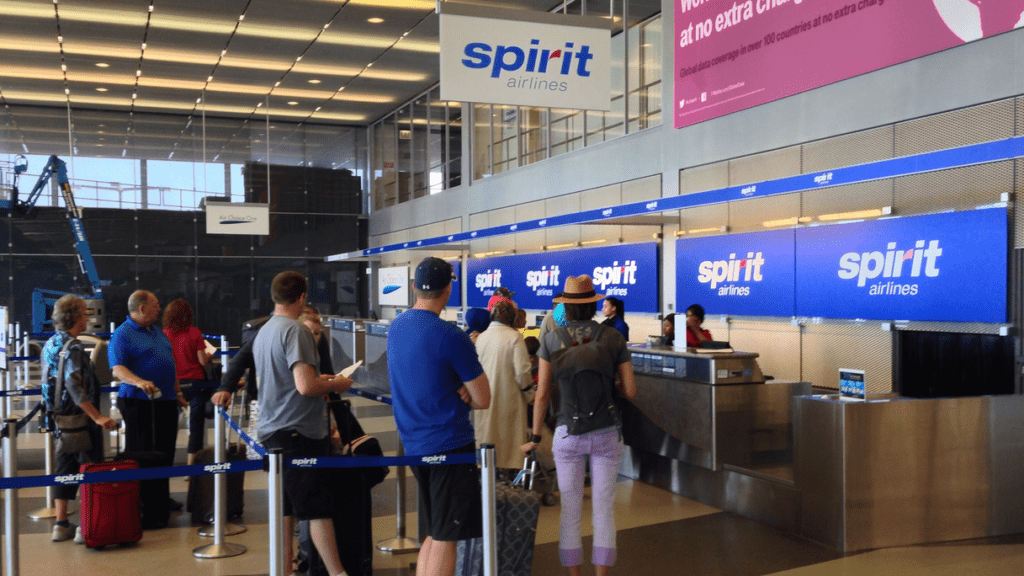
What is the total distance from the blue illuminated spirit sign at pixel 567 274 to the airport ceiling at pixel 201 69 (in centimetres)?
360

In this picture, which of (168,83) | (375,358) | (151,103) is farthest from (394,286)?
(151,103)

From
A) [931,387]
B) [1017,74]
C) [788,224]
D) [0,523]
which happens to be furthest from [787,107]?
[0,523]

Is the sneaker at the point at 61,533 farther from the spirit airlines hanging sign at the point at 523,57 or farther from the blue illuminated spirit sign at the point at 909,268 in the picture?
the blue illuminated spirit sign at the point at 909,268

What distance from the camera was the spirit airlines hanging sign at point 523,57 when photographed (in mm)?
6812

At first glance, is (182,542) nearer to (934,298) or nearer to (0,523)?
(0,523)

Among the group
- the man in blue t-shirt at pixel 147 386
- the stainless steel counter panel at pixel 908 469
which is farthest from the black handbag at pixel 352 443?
the stainless steel counter panel at pixel 908 469

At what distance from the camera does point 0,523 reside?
6.13 metres

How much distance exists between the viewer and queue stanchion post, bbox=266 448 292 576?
10.7 feet

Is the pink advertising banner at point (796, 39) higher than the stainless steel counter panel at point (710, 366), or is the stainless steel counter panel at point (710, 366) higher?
the pink advertising banner at point (796, 39)

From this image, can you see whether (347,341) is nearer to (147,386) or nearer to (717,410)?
(147,386)

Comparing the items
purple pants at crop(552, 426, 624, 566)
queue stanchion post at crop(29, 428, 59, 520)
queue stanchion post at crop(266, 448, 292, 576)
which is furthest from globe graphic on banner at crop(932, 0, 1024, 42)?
queue stanchion post at crop(29, 428, 59, 520)

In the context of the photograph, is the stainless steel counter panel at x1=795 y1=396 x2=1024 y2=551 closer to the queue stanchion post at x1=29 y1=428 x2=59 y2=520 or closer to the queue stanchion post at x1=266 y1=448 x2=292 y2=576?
the queue stanchion post at x1=266 y1=448 x2=292 y2=576

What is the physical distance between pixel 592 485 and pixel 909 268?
4921 millimetres

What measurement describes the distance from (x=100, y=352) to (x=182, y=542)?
267 cm
